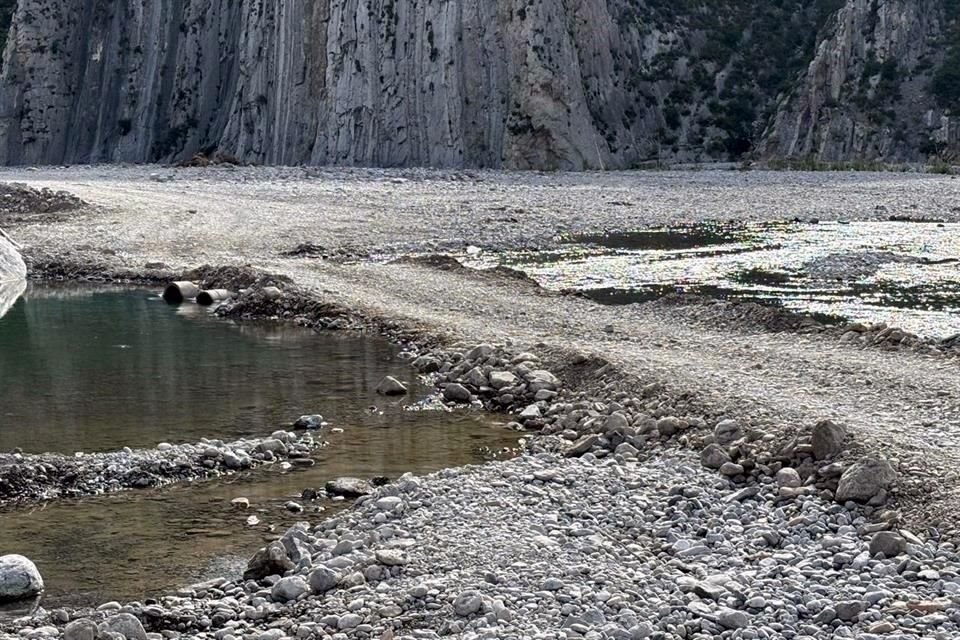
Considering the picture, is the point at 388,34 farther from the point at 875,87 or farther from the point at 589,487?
the point at 589,487

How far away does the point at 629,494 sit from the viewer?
A: 11.3 meters

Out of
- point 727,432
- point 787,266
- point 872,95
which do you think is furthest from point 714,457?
point 872,95

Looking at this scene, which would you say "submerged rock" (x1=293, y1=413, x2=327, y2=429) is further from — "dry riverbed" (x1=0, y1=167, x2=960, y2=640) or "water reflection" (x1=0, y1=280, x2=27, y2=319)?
"water reflection" (x1=0, y1=280, x2=27, y2=319)

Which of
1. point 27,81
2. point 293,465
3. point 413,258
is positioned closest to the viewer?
point 293,465

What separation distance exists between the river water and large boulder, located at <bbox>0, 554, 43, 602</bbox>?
0.15 metres

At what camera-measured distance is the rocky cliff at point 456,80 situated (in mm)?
56094

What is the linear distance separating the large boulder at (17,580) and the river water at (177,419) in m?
0.15

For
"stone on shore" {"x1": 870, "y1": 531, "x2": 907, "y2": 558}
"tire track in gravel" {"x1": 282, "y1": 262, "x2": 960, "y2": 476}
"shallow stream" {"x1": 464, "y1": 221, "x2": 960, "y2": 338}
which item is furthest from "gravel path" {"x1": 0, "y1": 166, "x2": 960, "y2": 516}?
"shallow stream" {"x1": 464, "y1": 221, "x2": 960, "y2": 338}

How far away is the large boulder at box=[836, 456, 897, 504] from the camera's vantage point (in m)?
10.5

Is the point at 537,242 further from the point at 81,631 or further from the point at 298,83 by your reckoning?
the point at 298,83

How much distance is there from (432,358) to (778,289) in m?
8.05

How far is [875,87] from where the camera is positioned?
60656 mm

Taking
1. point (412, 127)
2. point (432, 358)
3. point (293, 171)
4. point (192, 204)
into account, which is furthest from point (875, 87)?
point (432, 358)

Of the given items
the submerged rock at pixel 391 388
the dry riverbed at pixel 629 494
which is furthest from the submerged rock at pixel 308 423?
the dry riverbed at pixel 629 494
